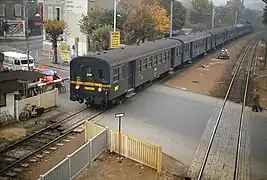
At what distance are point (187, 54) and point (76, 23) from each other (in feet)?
52.5

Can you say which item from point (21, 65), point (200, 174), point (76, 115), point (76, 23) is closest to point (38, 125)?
point (76, 115)

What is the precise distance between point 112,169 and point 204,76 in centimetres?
2324

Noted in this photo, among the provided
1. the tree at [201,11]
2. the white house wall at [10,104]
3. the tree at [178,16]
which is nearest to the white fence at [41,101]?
the white house wall at [10,104]

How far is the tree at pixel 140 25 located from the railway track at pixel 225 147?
20.3 m

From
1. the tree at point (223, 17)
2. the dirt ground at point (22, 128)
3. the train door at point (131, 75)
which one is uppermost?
the tree at point (223, 17)

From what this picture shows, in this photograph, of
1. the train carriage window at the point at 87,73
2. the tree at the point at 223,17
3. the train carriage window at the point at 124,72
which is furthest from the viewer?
the tree at the point at 223,17

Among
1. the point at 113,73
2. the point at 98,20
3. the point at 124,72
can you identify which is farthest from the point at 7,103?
the point at 98,20

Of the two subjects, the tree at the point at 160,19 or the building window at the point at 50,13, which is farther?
the tree at the point at 160,19

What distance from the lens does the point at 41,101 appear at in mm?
21219

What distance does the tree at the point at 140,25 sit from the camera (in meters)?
45.0

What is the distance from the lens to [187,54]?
40.3 metres

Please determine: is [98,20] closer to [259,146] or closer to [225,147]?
[225,147]

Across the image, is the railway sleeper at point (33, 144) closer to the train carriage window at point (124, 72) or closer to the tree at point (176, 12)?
the train carriage window at point (124, 72)

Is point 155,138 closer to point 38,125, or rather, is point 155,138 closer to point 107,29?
point 38,125
